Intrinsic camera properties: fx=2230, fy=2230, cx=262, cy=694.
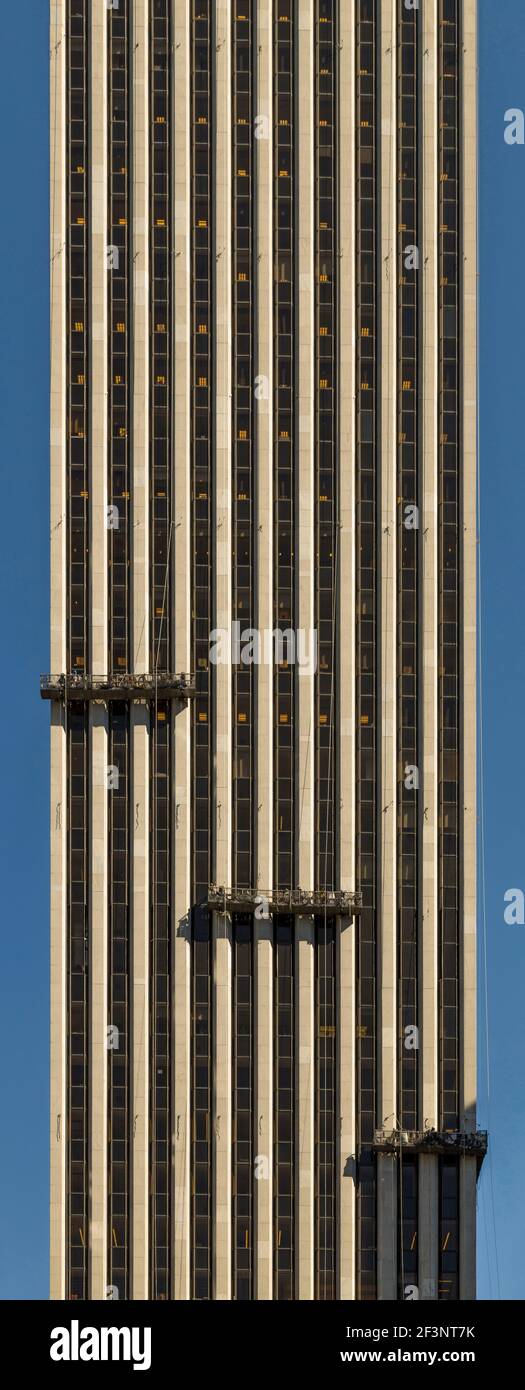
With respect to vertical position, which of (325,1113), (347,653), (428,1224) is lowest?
(428,1224)

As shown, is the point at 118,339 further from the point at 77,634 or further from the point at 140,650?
the point at 140,650

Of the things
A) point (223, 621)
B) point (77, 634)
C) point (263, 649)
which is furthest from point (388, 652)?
point (77, 634)

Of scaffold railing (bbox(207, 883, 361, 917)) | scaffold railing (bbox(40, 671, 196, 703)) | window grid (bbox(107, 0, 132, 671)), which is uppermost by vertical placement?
window grid (bbox(107, 0, 132, 671))

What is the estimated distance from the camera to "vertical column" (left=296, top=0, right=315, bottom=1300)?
553ft

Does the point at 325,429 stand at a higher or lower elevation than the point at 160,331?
lower

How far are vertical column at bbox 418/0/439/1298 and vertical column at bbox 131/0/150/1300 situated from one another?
2115 centimetres

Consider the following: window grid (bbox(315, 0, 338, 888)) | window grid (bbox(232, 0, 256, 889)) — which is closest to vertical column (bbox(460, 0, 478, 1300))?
window grid (bbox(315, 0, 338, 888))

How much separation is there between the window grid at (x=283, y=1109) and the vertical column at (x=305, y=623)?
0.63 meters

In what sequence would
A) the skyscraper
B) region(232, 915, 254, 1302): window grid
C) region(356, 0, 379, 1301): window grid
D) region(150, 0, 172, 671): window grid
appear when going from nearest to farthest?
region(232, 915, 254, 1302): window grid → the skyscraper → region(356, 0, 379, 1301): window grid → region(150, 0, 172, 671): window grid

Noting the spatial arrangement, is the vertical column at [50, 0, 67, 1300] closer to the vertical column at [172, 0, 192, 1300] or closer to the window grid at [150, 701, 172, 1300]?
the window grid at [150, 701, 172, 1300]

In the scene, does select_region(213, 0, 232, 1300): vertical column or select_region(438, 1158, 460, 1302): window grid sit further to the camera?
select_region(438, 1158, 460, 1302): window grid

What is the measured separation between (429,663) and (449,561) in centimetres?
832

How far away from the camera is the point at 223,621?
6791 inches

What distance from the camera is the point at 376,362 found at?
6895 inches
